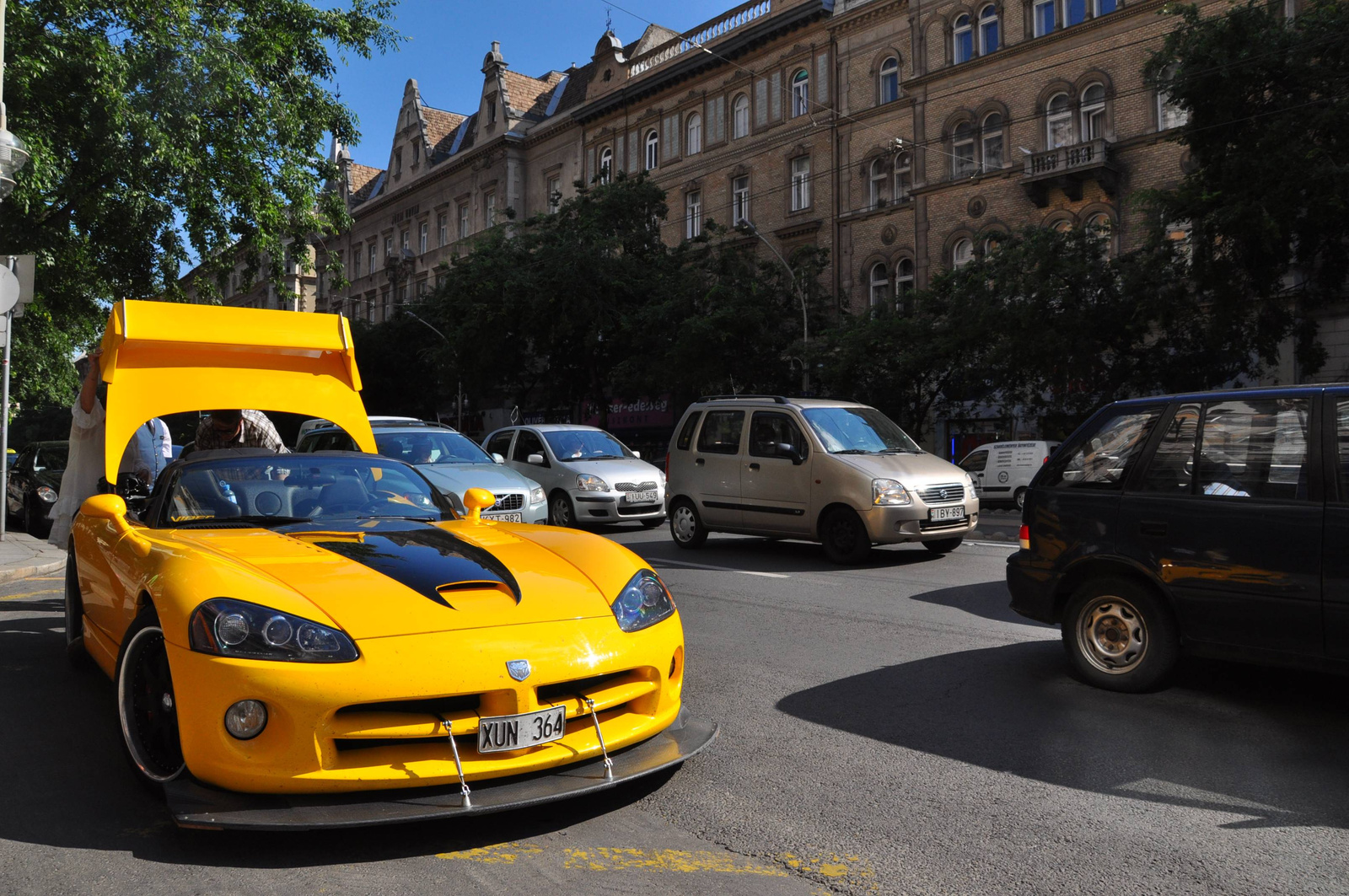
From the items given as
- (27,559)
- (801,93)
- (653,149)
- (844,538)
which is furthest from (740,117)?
(27,559)

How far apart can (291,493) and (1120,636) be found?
163 inches

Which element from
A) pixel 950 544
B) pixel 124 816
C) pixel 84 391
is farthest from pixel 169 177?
pixel 124 816

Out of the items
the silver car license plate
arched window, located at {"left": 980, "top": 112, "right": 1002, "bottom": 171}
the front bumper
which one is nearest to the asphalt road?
the silver car license plate

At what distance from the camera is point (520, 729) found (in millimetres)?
3512

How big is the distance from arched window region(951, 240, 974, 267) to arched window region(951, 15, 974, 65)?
539 centimetres

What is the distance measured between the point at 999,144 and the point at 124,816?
31.4 meters

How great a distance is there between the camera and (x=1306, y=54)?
65.9 ft

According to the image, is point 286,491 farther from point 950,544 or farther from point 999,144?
point 999,144

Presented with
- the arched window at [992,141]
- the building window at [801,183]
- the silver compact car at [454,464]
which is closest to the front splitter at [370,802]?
the silver compact car at [454,464]

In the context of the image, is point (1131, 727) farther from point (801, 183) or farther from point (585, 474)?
point (801, 183)

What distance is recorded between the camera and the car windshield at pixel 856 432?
1166cm

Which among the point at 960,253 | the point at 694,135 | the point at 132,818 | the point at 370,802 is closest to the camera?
the point at 370,802

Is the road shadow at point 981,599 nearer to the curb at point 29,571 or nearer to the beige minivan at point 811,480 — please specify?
the beige minivan at point 811,480

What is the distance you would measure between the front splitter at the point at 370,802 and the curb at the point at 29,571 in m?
8.74
